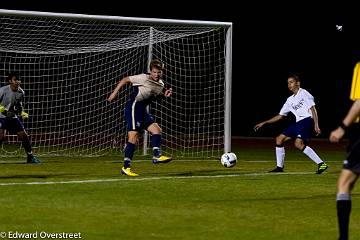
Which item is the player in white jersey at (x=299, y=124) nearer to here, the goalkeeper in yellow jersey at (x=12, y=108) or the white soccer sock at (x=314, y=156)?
the white soccer sock at (x=314, y=156)

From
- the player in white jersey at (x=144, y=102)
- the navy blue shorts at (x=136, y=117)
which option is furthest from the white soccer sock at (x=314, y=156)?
the navy blue shorts at (x=136, y=117)

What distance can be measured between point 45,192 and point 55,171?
3.72 meters

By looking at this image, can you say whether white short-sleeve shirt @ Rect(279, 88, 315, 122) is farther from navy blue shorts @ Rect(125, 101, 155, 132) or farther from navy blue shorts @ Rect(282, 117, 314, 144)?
navy blue shorts @ Rect(125, 101, 155, 132)

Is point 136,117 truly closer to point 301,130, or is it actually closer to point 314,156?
point 301,130

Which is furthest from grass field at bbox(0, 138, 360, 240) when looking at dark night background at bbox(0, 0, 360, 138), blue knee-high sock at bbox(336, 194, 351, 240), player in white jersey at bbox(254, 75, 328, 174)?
dark night background at bbox(0, 0, 360, 138)

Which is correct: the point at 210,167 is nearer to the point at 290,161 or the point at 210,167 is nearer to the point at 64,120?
the point at 290,161

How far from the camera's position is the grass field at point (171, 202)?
819 centimetres

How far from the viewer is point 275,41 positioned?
31.5m

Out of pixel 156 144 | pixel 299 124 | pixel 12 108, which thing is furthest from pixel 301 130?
pixel 12 108

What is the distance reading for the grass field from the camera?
8.19 m

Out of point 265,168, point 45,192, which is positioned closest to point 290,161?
point 265,168

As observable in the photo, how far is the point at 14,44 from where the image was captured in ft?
64.0

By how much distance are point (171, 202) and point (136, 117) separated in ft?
13.1

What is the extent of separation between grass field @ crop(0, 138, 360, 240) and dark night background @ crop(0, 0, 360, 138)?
14.7 m
